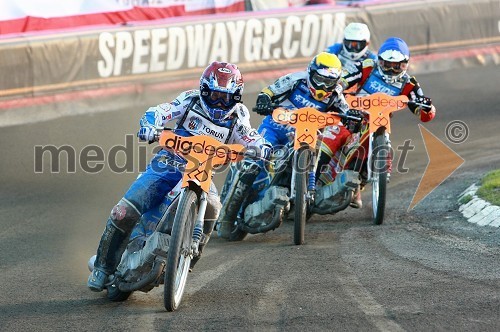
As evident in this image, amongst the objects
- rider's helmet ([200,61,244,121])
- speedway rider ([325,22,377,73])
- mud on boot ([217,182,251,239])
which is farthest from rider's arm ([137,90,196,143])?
speedway rider ([325,22,377,73])

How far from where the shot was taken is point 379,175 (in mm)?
11625

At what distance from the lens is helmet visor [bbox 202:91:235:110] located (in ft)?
28.0

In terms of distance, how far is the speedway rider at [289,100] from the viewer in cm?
1157

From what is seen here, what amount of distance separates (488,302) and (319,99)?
4.57m

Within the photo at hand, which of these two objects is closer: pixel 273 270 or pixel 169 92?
pixel 273 270

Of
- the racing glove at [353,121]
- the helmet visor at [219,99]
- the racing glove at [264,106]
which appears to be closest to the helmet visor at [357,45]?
the racing glove at [353,121]

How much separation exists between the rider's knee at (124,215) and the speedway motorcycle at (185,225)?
0.20 metres

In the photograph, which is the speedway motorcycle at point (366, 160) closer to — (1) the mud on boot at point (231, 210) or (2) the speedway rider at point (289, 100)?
(2) the speedway rider at point (289, 100)

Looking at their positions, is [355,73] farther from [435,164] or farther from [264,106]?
[435,164]

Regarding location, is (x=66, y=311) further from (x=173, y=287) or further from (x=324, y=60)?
(x=324, y=60)

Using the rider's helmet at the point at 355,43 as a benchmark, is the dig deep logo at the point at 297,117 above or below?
below

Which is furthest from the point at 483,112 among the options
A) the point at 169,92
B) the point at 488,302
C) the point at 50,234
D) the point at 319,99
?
the point at 488,302

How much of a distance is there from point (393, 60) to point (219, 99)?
4678 millimetres

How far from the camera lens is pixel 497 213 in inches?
434
